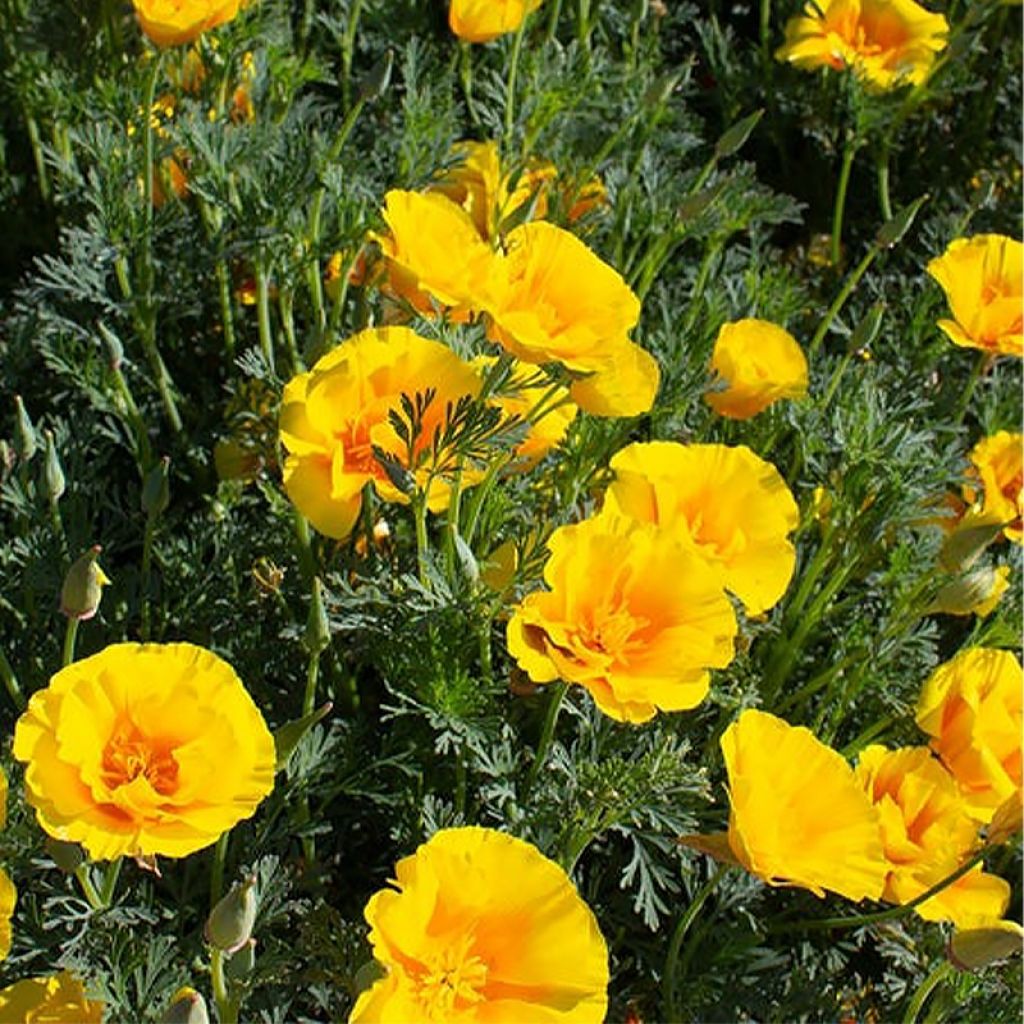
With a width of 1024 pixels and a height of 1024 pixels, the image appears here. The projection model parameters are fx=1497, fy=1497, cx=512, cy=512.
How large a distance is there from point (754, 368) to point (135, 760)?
989 millimetres

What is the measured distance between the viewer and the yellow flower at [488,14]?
7.22 ft

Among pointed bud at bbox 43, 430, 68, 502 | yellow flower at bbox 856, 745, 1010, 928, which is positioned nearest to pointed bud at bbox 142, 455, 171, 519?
pointed bud at bbox 43, 430, 68, 502

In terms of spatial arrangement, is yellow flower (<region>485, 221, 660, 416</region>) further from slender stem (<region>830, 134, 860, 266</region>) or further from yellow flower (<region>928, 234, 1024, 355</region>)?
slender stem (<region>830, 134, 860, 266</region>)

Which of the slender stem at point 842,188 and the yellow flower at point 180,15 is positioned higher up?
the yellow flower at point 180,15

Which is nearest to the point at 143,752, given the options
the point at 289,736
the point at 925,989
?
the point at 289,736

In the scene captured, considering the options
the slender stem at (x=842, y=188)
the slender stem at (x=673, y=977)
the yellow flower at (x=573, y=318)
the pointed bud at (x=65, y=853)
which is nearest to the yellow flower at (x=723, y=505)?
the yellow flower at (x=573, y=318)

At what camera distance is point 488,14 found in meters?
2.21

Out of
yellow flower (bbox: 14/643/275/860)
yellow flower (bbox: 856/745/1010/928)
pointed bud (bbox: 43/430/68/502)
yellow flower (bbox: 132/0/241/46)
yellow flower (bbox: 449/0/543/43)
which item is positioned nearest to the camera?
yellow flower (bbox: 14/643/275/860)

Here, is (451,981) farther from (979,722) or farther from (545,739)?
(979,722)

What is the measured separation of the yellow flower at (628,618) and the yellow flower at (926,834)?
341mm

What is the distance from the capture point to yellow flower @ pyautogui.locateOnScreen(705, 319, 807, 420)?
1.97 m

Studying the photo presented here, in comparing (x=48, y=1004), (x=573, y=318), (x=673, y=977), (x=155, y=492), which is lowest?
(x=673, y=977)

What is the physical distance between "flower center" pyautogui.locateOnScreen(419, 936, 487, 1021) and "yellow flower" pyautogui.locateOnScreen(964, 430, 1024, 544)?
3.35 ft

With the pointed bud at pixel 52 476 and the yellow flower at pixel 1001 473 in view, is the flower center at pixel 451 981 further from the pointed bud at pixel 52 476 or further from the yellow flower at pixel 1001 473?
the yellow flower at pixel 1001 473
